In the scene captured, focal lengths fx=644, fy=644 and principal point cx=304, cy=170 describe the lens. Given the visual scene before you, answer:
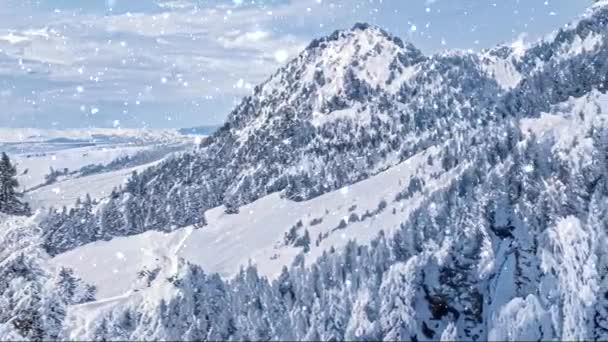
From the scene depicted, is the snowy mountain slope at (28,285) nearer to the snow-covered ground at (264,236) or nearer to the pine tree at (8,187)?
the pine tree at (8,187)

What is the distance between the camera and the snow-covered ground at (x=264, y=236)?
127 m

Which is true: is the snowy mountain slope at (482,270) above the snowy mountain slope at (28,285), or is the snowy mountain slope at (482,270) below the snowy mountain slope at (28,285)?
below

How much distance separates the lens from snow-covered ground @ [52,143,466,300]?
127250 mm

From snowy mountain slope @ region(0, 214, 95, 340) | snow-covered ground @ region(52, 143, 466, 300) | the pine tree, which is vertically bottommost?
snow-covered ground @ region(52, 143, 466, 300)

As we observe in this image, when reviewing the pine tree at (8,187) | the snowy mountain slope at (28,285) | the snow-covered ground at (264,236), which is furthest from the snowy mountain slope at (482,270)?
the snowy mountain slope at (28,285)

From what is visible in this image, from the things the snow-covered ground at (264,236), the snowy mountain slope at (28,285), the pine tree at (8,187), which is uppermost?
the pine tree at (8,187)

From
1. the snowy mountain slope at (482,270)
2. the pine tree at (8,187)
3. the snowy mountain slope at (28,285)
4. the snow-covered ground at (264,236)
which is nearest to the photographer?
the snowy mountain slope at (28,285)

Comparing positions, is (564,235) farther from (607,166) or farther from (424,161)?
(424,161)

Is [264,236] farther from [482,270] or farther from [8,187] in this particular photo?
[8,187]

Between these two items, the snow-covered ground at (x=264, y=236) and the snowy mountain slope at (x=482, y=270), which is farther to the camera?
the snow-covered ground at (x=264, y=236)

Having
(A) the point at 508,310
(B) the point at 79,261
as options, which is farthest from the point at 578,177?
(B) the point at 79,261

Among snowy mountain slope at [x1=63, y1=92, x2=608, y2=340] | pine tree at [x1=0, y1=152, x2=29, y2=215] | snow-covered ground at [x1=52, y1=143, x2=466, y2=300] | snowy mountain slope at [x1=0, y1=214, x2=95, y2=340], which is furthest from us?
snow-covered ground at [x1=52, y1=143, x2=466, y2=300]

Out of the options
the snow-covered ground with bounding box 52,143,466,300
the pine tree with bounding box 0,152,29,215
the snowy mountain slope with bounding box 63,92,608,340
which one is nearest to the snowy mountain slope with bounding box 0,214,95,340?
the pine tree with bounding box 0,152,29,215

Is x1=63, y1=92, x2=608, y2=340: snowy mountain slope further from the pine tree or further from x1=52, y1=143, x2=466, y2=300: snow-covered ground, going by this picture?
the pine tree
